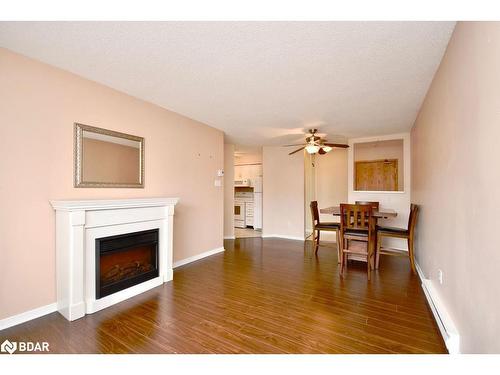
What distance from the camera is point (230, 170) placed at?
554 centimetres

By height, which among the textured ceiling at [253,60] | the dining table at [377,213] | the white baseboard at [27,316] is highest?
the textured ceiling at [253,60]

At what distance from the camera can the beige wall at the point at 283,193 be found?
5598 millimetres

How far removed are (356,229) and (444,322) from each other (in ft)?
5.64

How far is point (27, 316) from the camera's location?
1975 millimetres

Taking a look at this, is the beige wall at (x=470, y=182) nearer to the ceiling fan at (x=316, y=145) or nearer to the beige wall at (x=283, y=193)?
the ceiling fan at (x=316, y=145)

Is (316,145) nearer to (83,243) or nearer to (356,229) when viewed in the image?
(356,229)

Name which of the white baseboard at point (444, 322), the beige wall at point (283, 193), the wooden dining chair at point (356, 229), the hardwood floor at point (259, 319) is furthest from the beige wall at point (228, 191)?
the white baseboard at point (444, 322)

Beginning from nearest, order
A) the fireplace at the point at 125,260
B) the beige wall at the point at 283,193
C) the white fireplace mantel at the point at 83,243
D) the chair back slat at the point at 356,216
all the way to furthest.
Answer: the white fireplace mantel at the point at 83,243 < the fireplace at the point at 125,260 < the chair back slat at the point at 356,216 < the beige wall at the point at 283,193

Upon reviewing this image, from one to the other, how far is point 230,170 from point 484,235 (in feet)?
15.5

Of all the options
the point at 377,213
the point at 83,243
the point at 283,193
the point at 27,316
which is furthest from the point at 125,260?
the point at 283,193

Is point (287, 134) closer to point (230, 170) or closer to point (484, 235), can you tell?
point (230, 170)

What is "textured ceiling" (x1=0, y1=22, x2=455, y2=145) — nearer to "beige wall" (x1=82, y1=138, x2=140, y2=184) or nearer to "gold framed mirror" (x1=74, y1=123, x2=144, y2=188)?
"gold framed mirror" (x1=74, y1=123, x2=144, y2=188)

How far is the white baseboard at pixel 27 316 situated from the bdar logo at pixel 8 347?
0.74 ft
